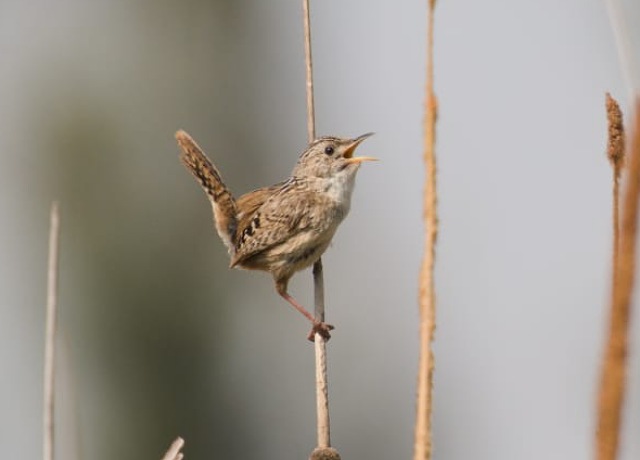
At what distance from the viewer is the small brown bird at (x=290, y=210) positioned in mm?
4293

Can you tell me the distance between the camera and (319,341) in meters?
2.21

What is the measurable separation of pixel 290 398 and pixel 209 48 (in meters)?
3.49

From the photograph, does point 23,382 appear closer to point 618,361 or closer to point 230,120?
point 230,120

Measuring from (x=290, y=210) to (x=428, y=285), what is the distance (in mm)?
3162

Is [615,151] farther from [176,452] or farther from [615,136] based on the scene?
[176,452]

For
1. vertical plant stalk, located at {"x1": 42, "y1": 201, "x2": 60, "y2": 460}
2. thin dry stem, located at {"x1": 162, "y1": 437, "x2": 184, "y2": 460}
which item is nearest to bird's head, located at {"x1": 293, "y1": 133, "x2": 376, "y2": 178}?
vertical plant stalk, located at {"x1": 42, "y1": 201, "x2": 60, "y2": 460}

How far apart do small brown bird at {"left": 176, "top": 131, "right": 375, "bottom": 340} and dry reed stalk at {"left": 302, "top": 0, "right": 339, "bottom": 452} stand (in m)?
0.93

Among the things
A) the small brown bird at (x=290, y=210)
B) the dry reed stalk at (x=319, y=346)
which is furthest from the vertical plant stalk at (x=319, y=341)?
the small brown bird at (x=290, y=210)

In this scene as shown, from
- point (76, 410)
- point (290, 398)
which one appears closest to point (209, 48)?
point (290, 398)

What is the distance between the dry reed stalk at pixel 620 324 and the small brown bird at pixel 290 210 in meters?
3.15

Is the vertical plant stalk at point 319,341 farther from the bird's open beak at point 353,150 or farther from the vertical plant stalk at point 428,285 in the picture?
the bird's open beak at point 353,150

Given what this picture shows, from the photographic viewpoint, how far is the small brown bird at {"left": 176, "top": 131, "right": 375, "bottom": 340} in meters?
4.29

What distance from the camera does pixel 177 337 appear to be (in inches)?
364

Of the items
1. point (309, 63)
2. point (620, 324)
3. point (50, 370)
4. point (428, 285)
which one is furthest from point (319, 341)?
point (620, 324)
